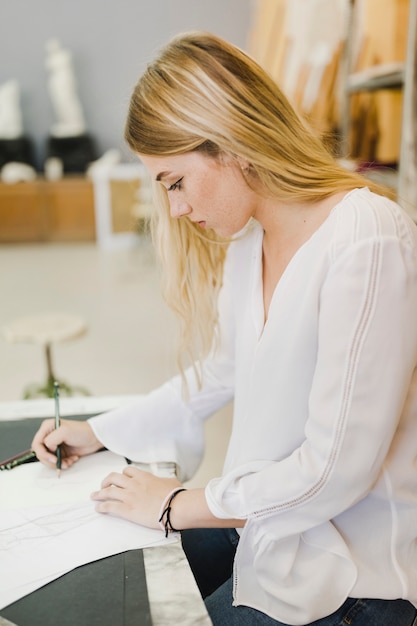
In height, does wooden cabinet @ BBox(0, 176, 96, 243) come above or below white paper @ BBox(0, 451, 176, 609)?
below

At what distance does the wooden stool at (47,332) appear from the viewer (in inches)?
99.7

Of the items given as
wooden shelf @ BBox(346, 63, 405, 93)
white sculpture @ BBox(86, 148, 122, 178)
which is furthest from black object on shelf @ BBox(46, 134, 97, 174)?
wooden shelf @ BBox(346, 63, 405, 93)

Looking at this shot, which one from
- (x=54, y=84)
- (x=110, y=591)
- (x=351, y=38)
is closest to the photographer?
(x=110, y=591)

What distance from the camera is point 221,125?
31.9 inches

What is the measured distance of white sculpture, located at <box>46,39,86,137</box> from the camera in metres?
6.81

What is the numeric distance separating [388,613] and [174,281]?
0.63 meters

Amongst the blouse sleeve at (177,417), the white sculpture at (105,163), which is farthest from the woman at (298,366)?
the white sculpture at (105,163)

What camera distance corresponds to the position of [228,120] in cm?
81

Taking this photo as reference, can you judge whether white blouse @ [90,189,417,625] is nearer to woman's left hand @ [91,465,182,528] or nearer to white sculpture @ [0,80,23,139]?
woman's left hand @ [91,465,182,528]

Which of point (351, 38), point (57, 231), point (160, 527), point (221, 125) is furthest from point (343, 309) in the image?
point (57, 231)

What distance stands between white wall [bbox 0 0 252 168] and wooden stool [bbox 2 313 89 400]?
494cm

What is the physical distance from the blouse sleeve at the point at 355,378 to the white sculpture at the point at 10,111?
7.00 metres

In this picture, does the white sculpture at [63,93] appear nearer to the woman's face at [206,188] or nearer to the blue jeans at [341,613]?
the woman's face at [206,188]

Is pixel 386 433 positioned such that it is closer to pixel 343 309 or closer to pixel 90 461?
pixel 343 309
